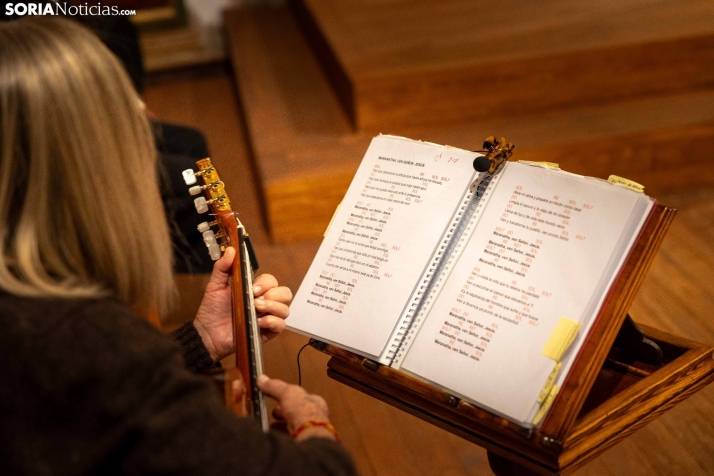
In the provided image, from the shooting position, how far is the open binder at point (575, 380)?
0.91m

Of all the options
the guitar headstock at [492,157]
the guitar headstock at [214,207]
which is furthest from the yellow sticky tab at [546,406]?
the guitar headstock at [214,207]

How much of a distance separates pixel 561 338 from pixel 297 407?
0.39 meters

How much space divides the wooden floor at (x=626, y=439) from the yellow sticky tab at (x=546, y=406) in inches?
28.9

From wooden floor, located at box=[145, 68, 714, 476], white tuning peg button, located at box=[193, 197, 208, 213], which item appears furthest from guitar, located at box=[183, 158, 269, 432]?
wooden floor, located at box=[145, 68, 714, 476]

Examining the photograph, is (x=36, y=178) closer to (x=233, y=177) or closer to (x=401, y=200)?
(x=401, y=200)

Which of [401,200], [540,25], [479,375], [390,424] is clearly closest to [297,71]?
[540,25]

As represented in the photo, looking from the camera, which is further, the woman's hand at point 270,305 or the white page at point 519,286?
the woman's hand at point 270,305

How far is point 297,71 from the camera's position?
3.43 meters

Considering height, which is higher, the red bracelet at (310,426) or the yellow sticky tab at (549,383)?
the yellow sticky tab at (549,383)

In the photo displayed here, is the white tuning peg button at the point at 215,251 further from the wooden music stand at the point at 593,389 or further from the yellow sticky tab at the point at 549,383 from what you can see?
the yellow sticky tab at the point at 549,383

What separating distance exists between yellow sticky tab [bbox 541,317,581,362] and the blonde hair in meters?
0.58

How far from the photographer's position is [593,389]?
3.63 feet

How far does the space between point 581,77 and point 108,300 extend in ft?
7.53

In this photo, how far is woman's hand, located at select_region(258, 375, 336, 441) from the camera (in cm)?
87
